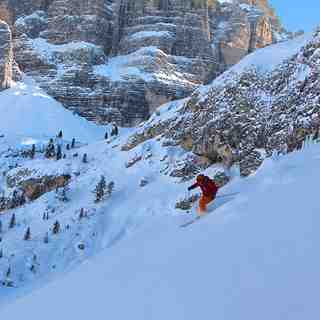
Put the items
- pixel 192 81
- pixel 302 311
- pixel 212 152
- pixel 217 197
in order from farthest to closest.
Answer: pixel 192 81
pixel 212 152
pixel 217 197
pixel 302 311

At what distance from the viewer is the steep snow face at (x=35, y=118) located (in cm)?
11556

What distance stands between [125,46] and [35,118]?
44.1m

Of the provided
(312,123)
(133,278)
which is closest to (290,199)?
(133,278)

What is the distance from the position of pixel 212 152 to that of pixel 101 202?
10.2 metres

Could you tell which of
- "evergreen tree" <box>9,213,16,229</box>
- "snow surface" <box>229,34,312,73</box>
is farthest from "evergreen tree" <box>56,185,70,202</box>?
"snow surface" <box>229,34,312,73</box>

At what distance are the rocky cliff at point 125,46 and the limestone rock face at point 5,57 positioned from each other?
7.40 m

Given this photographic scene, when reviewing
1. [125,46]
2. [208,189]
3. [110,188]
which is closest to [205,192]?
[208,189]

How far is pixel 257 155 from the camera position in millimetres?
47094

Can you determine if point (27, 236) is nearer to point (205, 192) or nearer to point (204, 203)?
point (205, 192)

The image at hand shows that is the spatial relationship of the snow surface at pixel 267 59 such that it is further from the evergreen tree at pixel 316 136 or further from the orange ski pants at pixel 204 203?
the orange ski pants at pixel 204 203

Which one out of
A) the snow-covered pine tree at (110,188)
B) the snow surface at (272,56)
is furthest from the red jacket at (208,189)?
the snow-covered pine tree at (110,188)

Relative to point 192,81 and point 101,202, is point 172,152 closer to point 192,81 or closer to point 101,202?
point 101,202

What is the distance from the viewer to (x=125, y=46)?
529 ft

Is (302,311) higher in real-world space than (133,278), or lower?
higher
